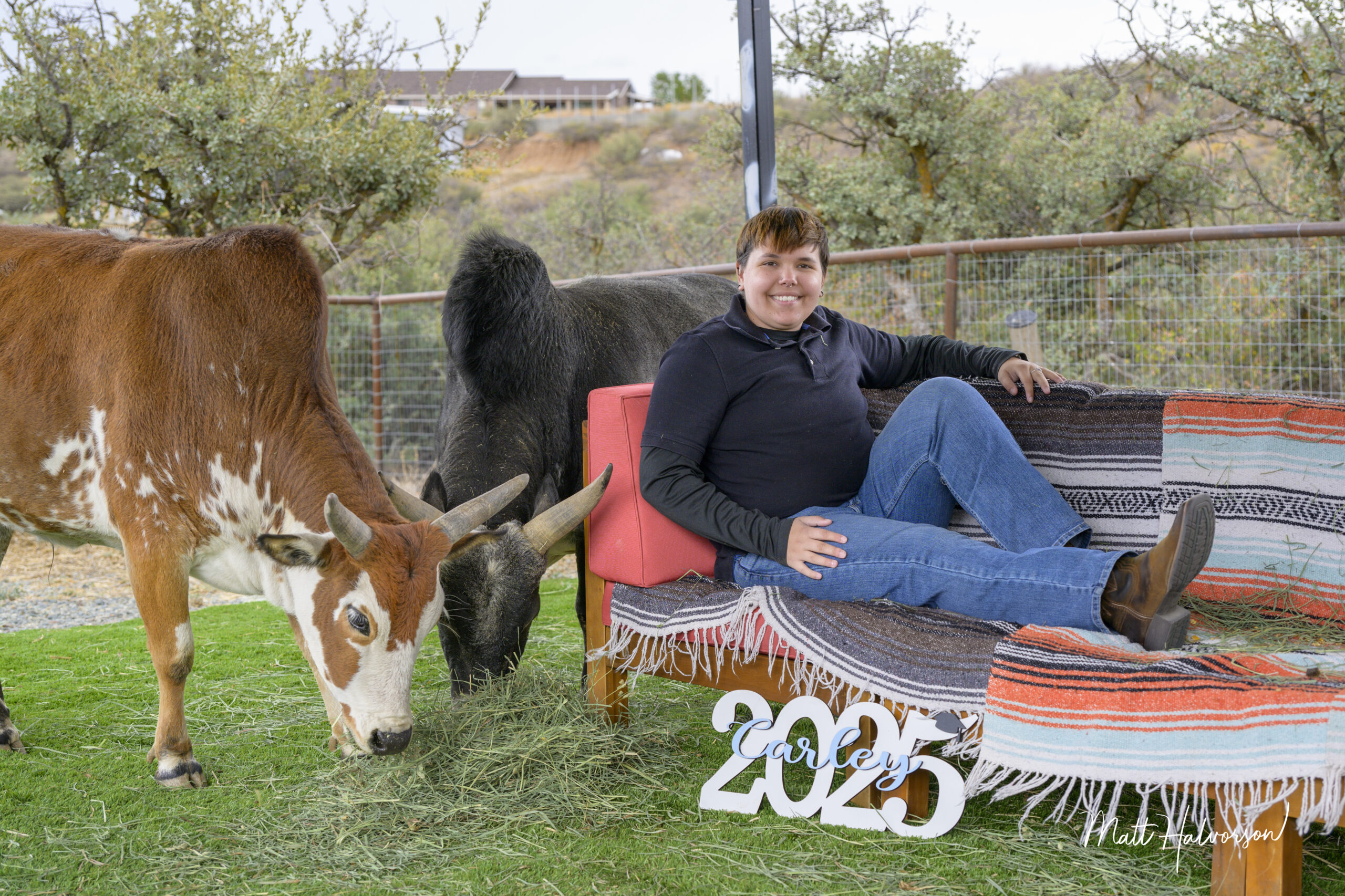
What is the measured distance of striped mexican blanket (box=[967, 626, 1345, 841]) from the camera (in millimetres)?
1521

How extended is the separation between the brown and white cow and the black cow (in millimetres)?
164

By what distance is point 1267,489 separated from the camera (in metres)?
2.43

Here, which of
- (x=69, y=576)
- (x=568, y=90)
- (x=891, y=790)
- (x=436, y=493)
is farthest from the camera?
(x=568, y=90)

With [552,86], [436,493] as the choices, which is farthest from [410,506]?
[552,86]

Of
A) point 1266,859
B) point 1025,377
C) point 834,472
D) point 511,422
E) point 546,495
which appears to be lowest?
point 1266,859

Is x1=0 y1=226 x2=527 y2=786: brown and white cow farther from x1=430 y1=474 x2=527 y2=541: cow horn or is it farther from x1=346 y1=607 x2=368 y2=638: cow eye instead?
x1=346 y1=607 x2=368 y2=638: cow eye

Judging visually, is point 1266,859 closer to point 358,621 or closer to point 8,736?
point 358,621

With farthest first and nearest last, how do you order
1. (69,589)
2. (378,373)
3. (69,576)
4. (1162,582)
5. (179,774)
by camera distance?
(378,373) < (69,576) < (69,589) < (179,774) < (1162,582)

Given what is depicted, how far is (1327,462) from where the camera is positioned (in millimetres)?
2354

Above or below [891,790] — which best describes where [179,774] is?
below

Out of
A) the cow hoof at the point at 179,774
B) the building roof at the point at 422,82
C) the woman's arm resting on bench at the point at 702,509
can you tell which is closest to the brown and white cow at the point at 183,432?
the cow hoof at the point at 179,774

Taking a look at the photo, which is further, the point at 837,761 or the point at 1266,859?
the point at 837,761

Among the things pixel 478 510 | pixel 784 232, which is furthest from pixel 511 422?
pixel 784 232

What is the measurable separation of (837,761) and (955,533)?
0.57 meters
